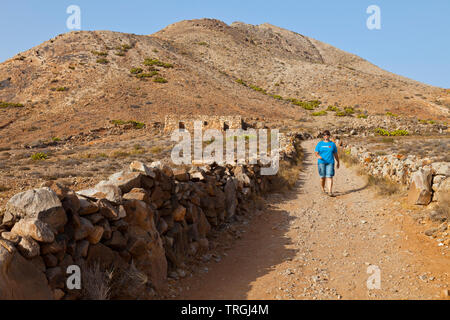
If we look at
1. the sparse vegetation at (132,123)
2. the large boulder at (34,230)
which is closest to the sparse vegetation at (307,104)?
the sparse vegetation at (132,123)

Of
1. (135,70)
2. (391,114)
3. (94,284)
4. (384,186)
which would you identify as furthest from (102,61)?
(94,284)

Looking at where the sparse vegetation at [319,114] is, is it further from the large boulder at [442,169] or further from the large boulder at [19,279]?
the large boulder at [19,279]

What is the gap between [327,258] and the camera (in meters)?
5.57

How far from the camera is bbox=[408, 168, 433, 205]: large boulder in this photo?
24.3 ft

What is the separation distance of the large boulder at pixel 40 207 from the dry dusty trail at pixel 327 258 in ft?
6.25

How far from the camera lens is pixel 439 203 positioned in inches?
270

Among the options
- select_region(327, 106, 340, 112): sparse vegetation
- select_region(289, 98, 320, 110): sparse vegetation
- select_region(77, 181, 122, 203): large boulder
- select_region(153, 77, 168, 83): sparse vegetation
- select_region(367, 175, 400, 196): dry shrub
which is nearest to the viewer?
select_region(77, 181, 122, 203): large boulder

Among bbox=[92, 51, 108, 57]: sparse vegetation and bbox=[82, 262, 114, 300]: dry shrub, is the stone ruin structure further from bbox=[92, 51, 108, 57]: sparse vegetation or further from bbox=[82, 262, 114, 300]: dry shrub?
bbox=[82, 262, 114, 300]: dry shrub

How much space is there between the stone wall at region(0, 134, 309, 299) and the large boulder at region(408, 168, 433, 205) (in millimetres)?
4352

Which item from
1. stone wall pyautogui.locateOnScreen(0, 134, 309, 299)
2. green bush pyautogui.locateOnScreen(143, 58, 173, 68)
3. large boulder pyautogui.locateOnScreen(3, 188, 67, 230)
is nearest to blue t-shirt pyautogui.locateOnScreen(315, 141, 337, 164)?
stone wall pyautogui.locateOnScreen(0, 134, 309, 299)

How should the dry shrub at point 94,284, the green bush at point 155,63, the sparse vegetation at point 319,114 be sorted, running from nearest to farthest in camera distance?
the dry shrub at point 94,284 < the sparse vegetation at point 319,114 < the green bush at point 155,63

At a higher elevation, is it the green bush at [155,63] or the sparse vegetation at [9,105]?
the green bush at [155,63]

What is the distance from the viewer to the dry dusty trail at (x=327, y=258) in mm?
4473

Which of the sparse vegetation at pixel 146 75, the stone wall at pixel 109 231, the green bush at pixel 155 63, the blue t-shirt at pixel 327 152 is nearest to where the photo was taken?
the stone wall at pixel 109 231
